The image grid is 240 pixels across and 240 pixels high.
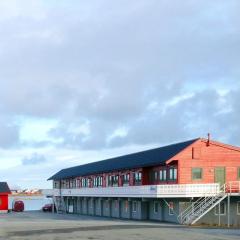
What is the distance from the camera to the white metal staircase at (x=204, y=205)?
166 feet

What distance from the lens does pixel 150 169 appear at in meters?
61.2

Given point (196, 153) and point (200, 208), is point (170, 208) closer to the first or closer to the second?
point (200, 208)

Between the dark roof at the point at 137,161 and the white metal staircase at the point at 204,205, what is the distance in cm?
515

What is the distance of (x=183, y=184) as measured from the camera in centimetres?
5238

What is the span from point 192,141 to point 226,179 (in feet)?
15.6

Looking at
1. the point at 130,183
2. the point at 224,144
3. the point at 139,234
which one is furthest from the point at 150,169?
the point at 139,234

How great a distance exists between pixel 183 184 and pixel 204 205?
8.70 ft

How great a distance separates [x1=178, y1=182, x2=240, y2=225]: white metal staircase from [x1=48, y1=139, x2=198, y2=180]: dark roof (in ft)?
16.9

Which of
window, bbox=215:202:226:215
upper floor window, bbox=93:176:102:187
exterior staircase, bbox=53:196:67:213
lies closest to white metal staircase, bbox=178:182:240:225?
window, bbox=215:202:226:215

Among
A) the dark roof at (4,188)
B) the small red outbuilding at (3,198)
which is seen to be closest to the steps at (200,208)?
the small red outbuilding at (3,198)

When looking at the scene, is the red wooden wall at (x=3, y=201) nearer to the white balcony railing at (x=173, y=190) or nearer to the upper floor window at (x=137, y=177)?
the upper floor window at (x=137, y=177)

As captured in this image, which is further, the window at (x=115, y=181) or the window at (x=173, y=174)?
the window at (x=115, y=181)

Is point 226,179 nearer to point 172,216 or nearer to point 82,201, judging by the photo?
point 172,216

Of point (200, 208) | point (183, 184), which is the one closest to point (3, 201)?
point (183, 184)
